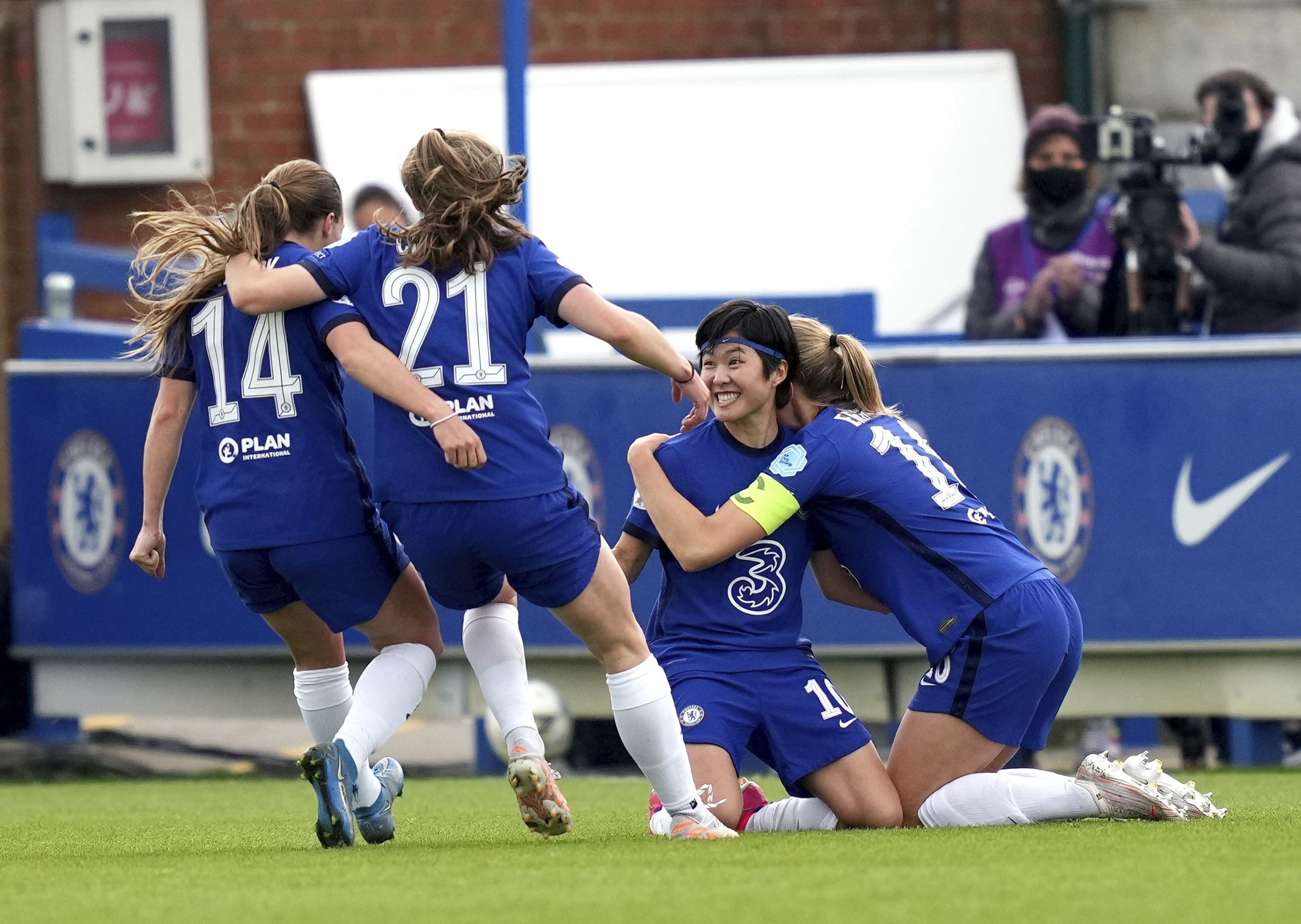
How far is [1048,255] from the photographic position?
7855 millimetres

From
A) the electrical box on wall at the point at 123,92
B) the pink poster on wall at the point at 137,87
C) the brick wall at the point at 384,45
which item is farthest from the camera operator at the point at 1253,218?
the pink poster on wall at the point at 137,87

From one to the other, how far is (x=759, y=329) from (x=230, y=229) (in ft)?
3.76

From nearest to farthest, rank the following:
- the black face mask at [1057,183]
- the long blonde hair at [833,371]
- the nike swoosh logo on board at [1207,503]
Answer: the long blonde hair at [833,371] < the nike swoosh logo on board at [1207,503] < the black face mask at [1057,183]

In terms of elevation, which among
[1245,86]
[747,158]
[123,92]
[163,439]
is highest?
[123,92]

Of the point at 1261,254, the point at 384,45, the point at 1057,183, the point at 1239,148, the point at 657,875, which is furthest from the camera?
the point at 384,45

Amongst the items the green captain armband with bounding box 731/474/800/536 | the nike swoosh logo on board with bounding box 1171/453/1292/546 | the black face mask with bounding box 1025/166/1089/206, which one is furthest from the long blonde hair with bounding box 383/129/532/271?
the black face mask with bounding box 1025/166/1089/206

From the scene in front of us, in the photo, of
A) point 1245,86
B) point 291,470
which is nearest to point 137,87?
point 1245,86

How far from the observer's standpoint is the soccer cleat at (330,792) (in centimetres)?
427

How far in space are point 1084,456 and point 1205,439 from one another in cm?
40

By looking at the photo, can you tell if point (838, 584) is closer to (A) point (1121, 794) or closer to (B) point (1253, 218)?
(A) point (1121, 794)

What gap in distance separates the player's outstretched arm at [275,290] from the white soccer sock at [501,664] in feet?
2.44

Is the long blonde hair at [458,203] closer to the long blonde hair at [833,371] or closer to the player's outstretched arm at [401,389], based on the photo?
the player's outstretched arm at [401,389]

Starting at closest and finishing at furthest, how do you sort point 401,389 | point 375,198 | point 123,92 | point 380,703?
1. point 401,389
2. point 380,703
3. point 375,198
4. point 123,92

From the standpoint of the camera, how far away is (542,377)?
7.45 meters
